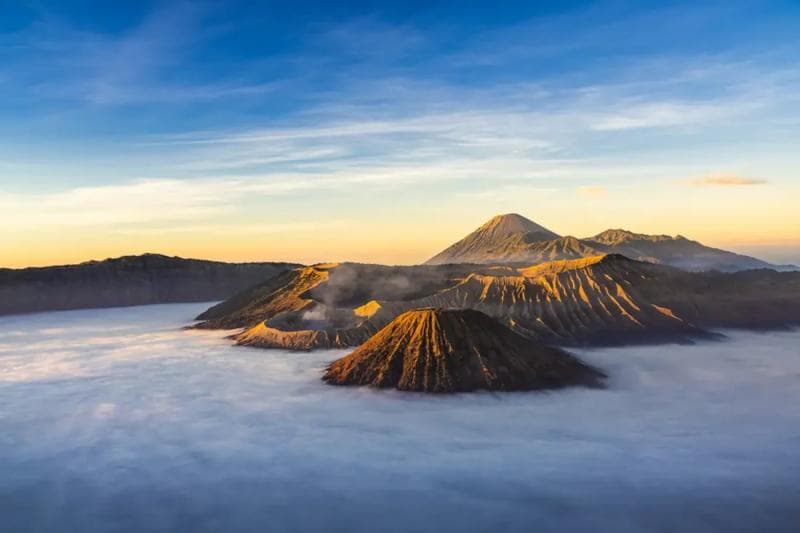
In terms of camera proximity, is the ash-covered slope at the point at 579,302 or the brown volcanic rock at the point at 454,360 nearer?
the brown volcanic rock at the point at 454,360

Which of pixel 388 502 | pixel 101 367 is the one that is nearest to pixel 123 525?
pixel 388 502

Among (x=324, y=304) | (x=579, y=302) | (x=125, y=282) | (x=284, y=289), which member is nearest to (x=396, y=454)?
(x=579, y=302)

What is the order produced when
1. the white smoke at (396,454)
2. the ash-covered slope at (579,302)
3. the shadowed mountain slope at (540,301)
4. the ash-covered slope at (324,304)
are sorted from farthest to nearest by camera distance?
the ash-covered slope at (579,302) → the shadowed mountain slope at (540,301) → the ash-covered slope at (324,304) → the white smoke at (396,454)

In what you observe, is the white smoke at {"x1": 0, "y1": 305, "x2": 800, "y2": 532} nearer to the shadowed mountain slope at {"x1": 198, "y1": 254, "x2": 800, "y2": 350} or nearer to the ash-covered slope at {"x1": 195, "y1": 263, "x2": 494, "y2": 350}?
the ash-covered slope at {"x1": 195, "y1": 263, "x2": 494, "y2": 350}

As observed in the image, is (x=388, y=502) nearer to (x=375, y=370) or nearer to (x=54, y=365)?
(x=375, y=370)

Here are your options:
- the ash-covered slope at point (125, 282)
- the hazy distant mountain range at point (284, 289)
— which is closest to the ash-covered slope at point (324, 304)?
the hazy distant mountain range at point (284, 289)

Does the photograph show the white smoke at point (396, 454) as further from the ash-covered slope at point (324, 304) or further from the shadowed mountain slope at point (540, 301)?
the shadowed mountain slope at point (540, 301)
